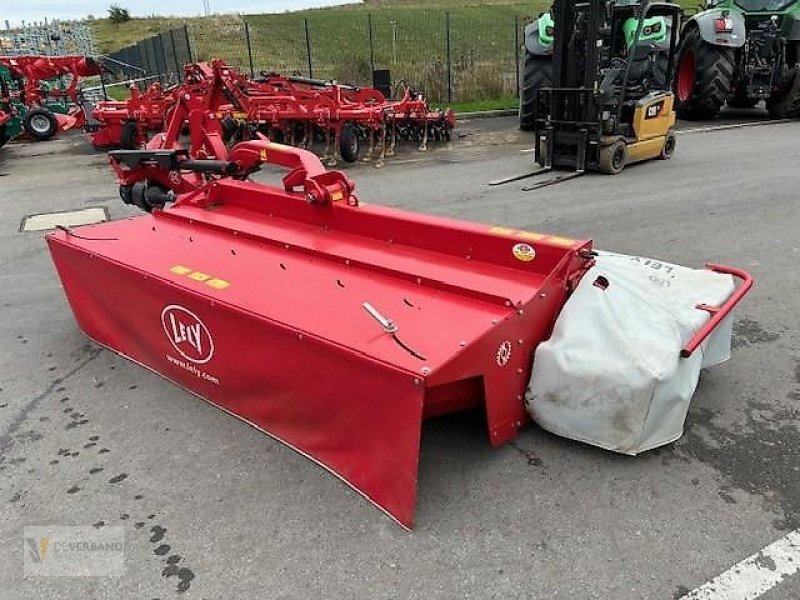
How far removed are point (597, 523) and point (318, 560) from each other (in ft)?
2.98

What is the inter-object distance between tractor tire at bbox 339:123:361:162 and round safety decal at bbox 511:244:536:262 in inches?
265

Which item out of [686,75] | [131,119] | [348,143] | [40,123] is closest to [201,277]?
[348,143]

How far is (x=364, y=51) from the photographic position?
2167cm

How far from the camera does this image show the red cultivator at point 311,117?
359 inches

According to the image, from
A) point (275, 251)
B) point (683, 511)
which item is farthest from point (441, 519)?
point (275, 251)

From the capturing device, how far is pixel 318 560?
6.88ft

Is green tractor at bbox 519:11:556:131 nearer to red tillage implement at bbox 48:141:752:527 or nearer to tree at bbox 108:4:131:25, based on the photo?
red tillage implement at bbox 48:141:752:527

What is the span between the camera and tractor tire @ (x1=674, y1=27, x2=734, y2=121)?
34.7ft

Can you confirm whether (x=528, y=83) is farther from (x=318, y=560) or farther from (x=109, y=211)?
(x=318, y=560)

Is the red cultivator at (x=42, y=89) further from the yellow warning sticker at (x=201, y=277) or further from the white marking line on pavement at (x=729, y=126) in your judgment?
the yellow warning sticker at (x=201, y=277)

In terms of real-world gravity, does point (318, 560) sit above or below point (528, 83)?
below

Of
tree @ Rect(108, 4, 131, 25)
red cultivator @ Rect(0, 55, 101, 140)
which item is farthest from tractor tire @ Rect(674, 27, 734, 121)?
tree @ Rect(108, 4, 131, 25)

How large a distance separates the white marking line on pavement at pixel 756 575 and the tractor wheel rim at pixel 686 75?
1080 cm

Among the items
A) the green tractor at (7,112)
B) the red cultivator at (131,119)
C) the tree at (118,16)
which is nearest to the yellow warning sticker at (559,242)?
the red cultivator at (131,119)
